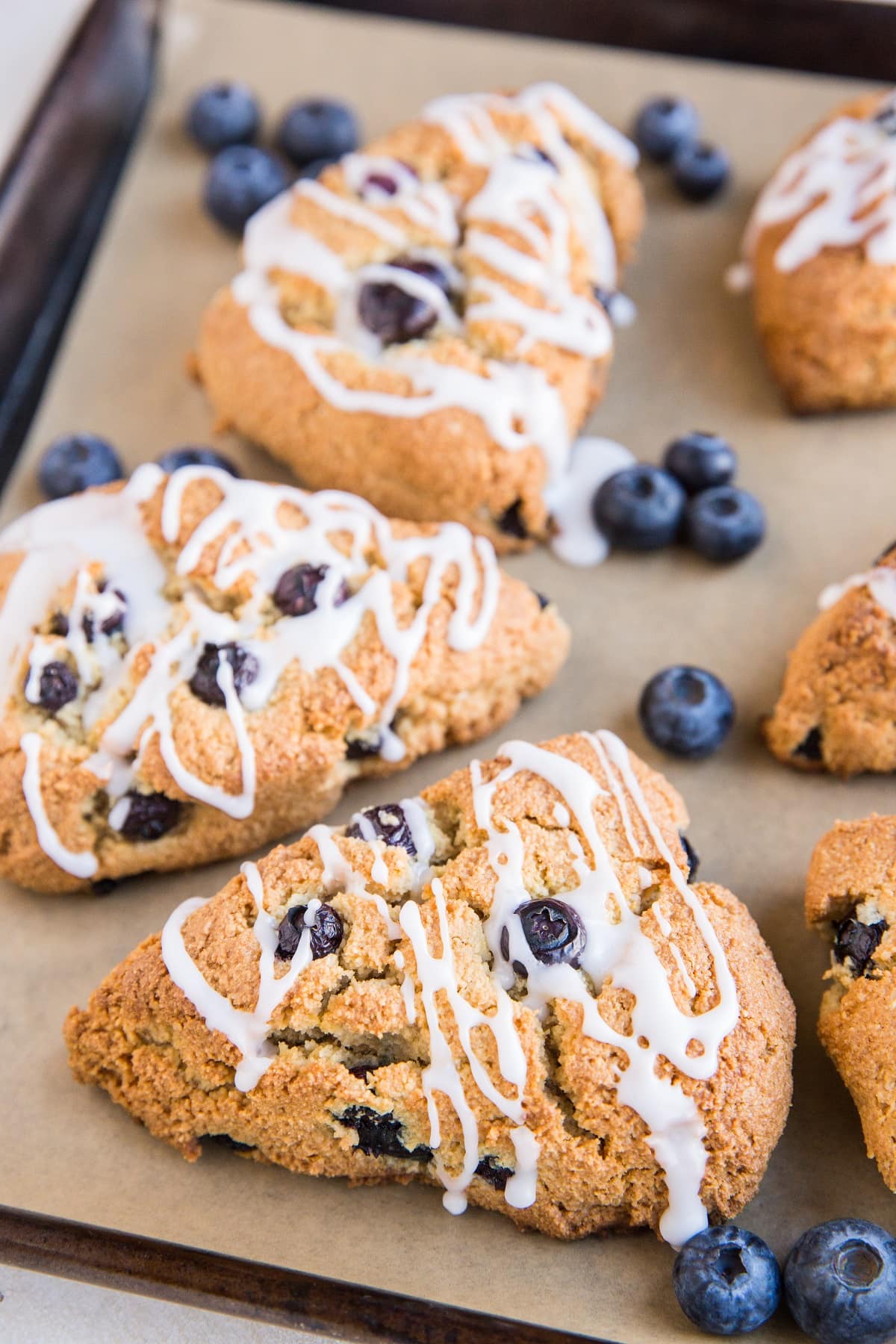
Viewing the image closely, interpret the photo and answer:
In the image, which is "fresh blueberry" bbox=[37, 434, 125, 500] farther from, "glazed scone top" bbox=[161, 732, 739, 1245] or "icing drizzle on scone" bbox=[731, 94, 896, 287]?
"icing drizzle on scone" bbox=[731, 94, 896, 287]

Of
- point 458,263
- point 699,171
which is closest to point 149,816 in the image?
point 458,263

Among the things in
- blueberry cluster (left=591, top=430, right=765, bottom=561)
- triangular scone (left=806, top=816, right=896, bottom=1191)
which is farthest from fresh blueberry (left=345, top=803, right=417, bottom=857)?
blueberry cluster (left=591, top=430, right=765, bottom=561)

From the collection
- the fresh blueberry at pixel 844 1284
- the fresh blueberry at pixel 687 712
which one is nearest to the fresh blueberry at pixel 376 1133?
the fresh blueberry at pixel 844 1284

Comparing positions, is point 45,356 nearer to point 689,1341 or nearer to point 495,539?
point 495,539

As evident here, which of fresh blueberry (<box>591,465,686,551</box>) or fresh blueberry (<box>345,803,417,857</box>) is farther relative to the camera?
fresh blueberry (<box>591,465,686,551</box>)

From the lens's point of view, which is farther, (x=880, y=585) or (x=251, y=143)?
(x=251, y=143)

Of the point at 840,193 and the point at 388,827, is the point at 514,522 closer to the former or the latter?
the point at 388,827
